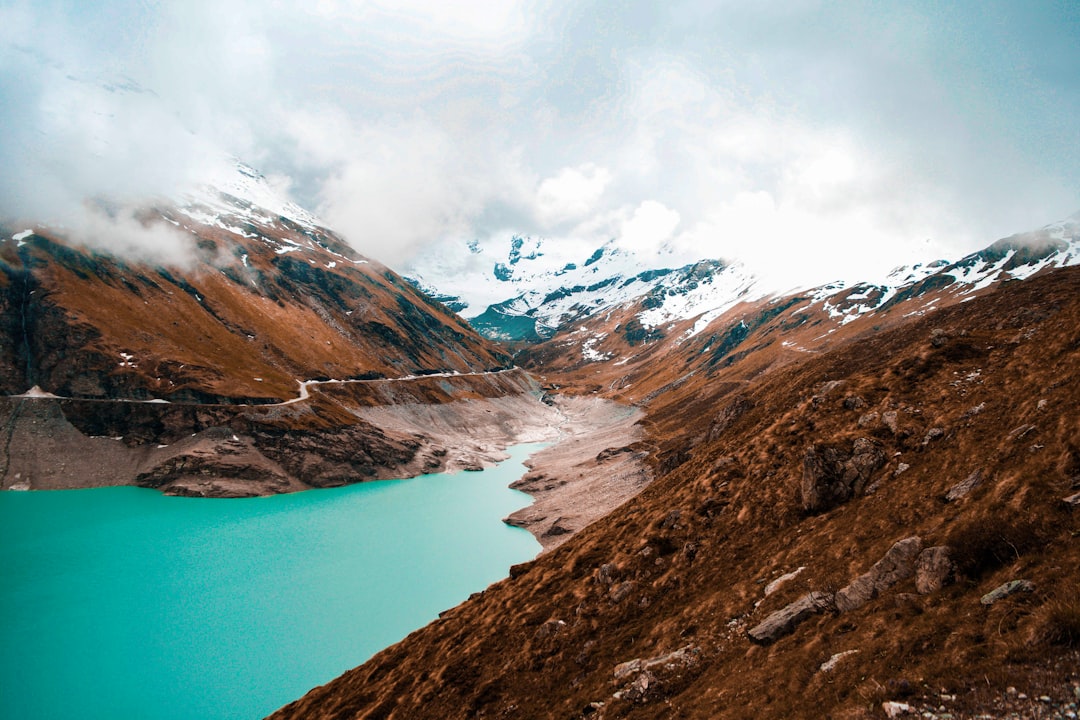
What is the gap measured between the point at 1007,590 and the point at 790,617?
7755mm

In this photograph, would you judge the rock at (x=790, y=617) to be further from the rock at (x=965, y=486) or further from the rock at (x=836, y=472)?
the rock at (x=836, y=472)

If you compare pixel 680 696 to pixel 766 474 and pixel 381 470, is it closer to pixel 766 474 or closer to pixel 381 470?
pixel 766 474

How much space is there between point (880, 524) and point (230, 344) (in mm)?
184126

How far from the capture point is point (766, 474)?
33.8 meters

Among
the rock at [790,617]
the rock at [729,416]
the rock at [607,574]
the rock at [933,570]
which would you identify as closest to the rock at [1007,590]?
the rock at [933,570]

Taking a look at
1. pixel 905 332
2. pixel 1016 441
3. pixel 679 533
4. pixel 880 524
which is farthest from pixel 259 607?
pixel 905 332

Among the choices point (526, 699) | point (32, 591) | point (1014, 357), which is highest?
point (32, 591)

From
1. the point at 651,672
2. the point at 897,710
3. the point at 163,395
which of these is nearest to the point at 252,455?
the point at 163,395

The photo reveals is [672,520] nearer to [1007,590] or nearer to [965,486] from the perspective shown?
[965,486]

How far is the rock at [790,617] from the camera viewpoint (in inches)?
730

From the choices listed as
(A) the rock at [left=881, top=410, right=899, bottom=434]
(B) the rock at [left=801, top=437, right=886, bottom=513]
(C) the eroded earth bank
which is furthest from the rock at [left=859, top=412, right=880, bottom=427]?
(C) the eroded earth bank

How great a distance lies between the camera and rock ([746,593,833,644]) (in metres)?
18.5

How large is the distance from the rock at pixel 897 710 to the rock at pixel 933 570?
560 centimetres

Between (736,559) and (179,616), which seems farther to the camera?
(179,616)
